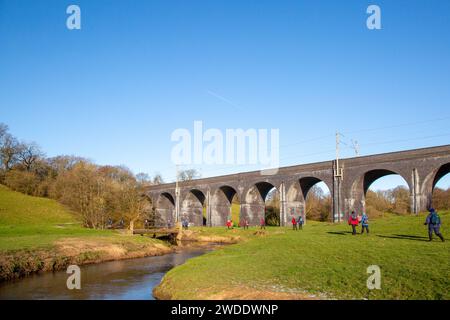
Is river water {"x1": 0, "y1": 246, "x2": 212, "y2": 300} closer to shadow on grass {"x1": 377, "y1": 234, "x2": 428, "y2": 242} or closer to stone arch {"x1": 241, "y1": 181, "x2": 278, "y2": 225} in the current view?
shadow on grass {"x1": 377, "y1": 234, "x2": 428, "y2": 242}

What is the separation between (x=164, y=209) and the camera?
74312mm

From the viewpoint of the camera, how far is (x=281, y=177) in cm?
4916

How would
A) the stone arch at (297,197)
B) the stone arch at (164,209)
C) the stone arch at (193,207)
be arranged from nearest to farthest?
the stone arch at (297,197) → the stone arch at (193,207) → the stone arch at (164,209)

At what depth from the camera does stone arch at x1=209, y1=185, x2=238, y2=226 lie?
6038cm

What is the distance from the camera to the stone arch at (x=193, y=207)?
221 ft

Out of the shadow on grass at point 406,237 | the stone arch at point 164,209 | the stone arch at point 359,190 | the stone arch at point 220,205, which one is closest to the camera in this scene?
the shadow on grass at point 406,237

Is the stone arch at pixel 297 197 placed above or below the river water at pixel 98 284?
above

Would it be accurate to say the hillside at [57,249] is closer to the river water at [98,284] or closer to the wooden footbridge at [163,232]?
the river water at [98,284]

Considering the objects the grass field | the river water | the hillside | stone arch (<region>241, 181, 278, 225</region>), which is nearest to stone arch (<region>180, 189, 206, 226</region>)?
stone arch (<region>241, 181, 278, 225</region>)

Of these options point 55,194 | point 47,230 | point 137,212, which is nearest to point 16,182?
point 55,194

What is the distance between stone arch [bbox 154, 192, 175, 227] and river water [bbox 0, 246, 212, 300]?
47.8 meters

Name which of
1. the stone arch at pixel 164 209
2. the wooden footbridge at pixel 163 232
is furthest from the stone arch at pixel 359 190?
the stone arch at pixel 164 209

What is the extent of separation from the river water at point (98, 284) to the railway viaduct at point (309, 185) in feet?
76.2
